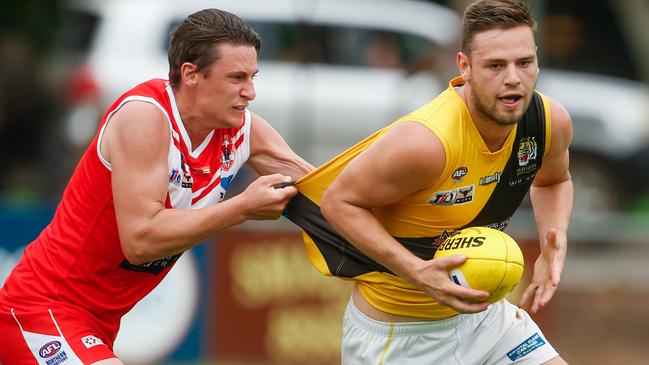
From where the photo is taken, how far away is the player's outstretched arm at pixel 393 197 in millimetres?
5066

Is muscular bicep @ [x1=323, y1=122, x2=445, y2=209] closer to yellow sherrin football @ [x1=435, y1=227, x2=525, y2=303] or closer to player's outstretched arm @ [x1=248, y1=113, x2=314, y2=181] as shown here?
yellow sherrin football @ [x1=435, y1=227, x2=525, y2=303]

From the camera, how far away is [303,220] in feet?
18.8

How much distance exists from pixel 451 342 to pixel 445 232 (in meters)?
0.52

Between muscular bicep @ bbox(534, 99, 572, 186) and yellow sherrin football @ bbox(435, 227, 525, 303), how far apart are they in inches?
25.9

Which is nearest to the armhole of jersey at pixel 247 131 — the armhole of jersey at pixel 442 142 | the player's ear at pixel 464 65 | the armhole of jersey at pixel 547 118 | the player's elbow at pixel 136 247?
the player's elbow at pixel 136 247

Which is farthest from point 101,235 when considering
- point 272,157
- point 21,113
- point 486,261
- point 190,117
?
point 21,113

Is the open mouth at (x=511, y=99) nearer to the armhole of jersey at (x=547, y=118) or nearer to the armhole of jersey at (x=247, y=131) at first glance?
the armhole of jersey at (x=547, y=118)

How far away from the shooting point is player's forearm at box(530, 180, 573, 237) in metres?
5.94

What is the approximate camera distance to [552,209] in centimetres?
597

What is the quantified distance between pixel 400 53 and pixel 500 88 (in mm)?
7325

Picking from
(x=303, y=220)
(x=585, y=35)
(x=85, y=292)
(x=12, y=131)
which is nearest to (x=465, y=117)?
(x=303, y=220)

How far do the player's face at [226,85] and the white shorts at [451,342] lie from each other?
3.71 ft

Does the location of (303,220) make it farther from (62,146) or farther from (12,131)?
(12,131)

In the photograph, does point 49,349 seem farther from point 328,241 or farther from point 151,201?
point 328,241
